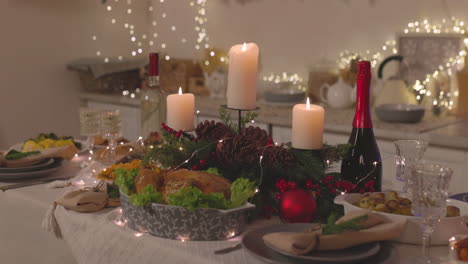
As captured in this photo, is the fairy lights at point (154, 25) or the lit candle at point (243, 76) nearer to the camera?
the lit candle at point (243, 76)

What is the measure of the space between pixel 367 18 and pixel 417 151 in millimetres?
1786

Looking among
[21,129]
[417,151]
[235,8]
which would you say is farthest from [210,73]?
[417,151]

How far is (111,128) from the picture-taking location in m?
1.45

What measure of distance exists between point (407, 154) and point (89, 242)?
592 millimetres

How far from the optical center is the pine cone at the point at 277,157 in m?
1.10

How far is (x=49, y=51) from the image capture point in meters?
3.29

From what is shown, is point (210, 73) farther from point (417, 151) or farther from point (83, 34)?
point (417, 151)

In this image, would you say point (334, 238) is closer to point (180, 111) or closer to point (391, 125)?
point (180, 111)

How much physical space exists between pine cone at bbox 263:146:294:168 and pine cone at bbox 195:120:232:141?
109 millimetres

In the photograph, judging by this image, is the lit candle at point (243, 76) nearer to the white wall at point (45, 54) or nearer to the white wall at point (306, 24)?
the white wall at point (306, 24)

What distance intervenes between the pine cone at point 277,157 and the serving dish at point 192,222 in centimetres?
14

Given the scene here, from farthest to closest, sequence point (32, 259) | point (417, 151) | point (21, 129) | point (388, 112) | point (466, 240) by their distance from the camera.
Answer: point (21, 129)
point (388, 112)
point (32, 259)
point (417, 151)
point (466, 240)

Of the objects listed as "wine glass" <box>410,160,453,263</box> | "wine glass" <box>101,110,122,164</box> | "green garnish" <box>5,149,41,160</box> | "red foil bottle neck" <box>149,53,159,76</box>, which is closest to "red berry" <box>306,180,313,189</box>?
"wine glass" <box>410,160,453,263</box>

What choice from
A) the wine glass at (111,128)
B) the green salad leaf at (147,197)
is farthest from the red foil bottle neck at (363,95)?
the wine glass at (111,128)
